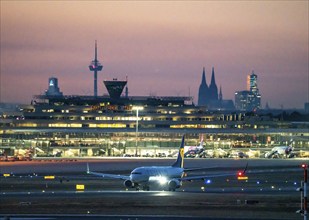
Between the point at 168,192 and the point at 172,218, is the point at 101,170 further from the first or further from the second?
the point at 172,218

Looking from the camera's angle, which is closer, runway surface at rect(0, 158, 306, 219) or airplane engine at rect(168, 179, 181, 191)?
runway surface at rect(0, 158, 306, 219)

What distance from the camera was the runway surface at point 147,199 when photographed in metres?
69.8

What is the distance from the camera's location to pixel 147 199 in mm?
81938

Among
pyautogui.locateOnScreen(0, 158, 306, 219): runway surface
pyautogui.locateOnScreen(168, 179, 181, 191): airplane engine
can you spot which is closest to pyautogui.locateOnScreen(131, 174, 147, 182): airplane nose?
pyautogui.locateOnScreen(0, 158, 306, 219): runway surface

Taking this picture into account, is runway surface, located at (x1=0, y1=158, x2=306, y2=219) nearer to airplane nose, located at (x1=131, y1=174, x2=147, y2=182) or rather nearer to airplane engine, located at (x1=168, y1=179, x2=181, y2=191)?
airplane engine, located at (x1=168, y1=179, x2=181, y2=191)

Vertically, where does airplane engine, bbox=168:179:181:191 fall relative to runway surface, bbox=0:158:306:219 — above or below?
above

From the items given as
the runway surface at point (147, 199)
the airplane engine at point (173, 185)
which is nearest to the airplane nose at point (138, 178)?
the runway surface at point (147, 199)

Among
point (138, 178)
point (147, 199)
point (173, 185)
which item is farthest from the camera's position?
point (138, 178)

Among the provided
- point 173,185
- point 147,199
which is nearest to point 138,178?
point 173,185

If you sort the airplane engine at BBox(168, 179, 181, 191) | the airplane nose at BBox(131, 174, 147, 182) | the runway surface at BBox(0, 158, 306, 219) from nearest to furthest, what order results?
the runway surface at BBox(0, 158, 306, 219) < the airplane engine at BBox(168, 179, 181, 191) < the airplane nose at BBox(131, 174, 147, 182)

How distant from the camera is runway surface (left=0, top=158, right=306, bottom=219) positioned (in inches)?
2746

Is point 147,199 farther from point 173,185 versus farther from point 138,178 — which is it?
point 138,178

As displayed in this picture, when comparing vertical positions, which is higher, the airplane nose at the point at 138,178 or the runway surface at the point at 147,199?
the airplane nose at the point at 138,178

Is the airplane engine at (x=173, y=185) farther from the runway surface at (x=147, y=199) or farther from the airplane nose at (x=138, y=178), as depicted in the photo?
the airplane nose at (x=138, y=178)
